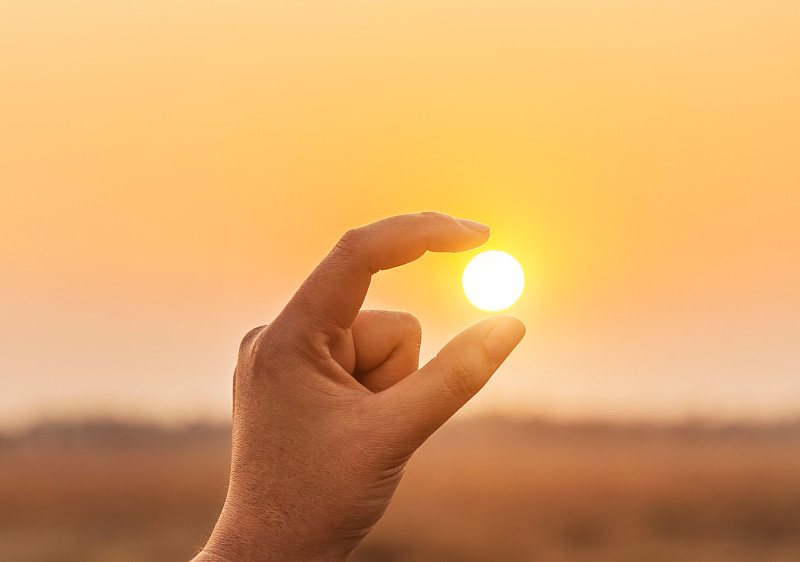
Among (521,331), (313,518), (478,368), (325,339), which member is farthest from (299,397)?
(521,331)

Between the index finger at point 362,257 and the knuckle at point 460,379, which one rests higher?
the index finger at point 362,257

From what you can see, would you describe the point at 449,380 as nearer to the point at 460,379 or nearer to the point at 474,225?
the point at 460,379

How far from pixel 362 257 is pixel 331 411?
67cm

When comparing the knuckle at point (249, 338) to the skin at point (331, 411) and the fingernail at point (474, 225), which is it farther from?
the fingernail at point (474, 225)

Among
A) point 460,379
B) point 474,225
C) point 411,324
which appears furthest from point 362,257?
point 411,324

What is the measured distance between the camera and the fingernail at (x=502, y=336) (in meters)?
3.19

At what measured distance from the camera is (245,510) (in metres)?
3.23

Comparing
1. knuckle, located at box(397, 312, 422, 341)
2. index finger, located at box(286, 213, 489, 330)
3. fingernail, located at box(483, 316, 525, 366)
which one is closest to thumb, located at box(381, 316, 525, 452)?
fingernail, located at box(483, 316, 525, 366)

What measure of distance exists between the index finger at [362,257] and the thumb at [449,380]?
425mm

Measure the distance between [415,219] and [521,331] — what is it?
0.69 m

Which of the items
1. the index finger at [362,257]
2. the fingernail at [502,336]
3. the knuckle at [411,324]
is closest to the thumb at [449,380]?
the fingernail at [502,336]

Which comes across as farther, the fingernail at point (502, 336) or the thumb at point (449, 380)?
the fingernail at point (502, 336)

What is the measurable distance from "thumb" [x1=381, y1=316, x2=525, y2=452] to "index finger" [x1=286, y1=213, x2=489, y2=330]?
43 cm

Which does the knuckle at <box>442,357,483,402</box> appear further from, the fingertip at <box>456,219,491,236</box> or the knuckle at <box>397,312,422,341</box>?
the knuckle at <box>397,312,422,341</box>
